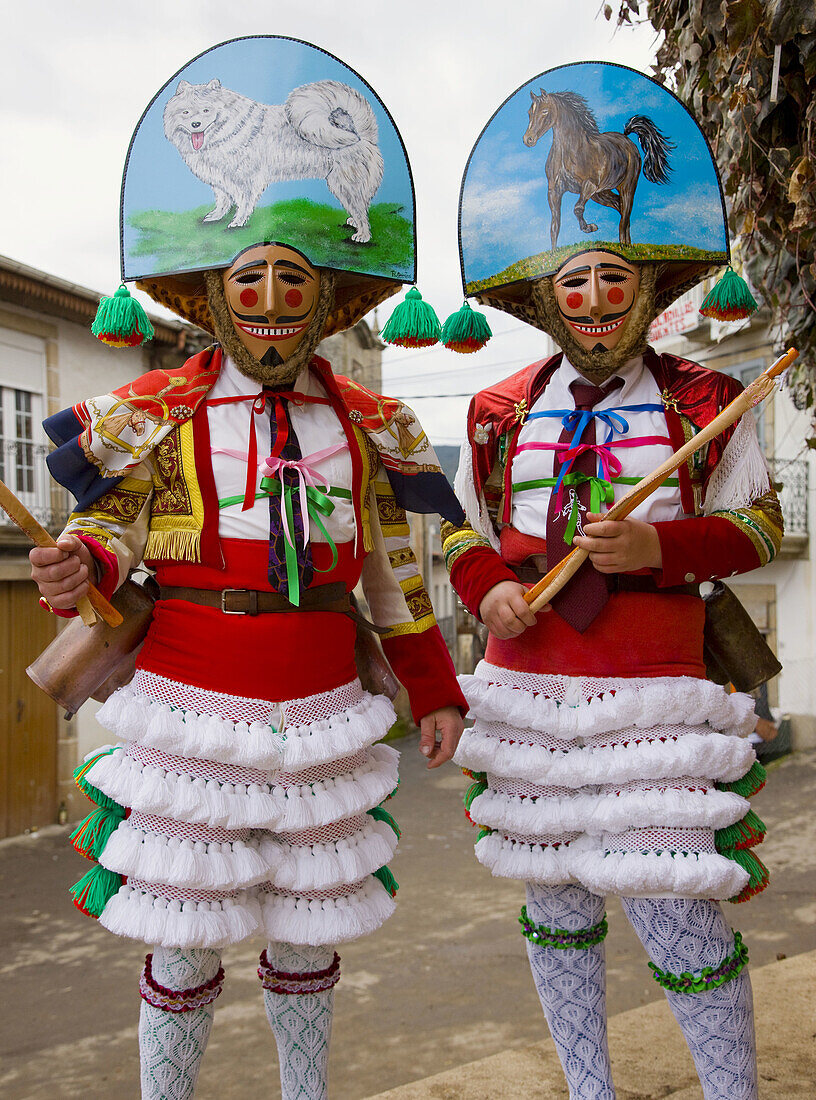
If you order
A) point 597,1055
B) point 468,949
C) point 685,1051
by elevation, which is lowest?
point 468,949

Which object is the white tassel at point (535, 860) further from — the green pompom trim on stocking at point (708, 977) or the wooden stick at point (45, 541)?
the wooden stick at point (45, 541)

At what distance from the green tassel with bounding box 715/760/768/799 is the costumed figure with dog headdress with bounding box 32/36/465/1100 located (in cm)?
67

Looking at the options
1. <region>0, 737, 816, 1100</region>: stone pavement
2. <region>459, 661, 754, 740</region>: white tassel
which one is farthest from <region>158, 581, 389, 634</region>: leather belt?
<region>0, 737, 816, 1100</region>: stone pavement

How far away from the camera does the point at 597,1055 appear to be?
1.92 m

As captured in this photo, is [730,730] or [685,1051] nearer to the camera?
[730,730]

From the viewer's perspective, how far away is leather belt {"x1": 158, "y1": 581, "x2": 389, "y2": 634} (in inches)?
68.4

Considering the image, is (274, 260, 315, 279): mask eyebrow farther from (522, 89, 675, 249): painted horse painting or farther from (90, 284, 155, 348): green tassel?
(522, 89, 675, 249): painted horse painting

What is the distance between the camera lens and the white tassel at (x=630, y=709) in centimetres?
183

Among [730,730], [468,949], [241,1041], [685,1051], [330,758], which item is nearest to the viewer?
[330,758]

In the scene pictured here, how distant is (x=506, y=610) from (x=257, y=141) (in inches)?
39.6

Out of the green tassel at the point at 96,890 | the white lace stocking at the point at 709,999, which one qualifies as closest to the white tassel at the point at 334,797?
the green tassel at the point at 96,890

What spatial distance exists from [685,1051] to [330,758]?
1.47m

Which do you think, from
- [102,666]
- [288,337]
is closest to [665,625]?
[288,337]

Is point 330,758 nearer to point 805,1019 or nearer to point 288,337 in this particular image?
point 288,337
